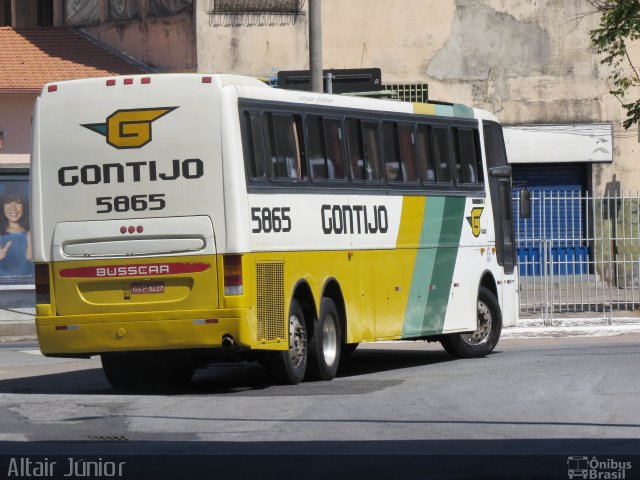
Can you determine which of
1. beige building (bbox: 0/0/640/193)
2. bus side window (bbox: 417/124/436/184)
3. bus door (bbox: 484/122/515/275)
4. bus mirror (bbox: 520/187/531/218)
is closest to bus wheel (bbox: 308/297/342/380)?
bus side window (bbox: 417/124/436/184)

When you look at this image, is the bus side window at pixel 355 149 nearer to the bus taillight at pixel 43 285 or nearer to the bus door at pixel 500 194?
the bus door at pixel 500 194

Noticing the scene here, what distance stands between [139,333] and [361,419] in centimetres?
329

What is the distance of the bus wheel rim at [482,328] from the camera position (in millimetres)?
20875

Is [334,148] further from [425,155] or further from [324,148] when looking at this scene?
[425,155]

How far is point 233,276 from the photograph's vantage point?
15.5 metres

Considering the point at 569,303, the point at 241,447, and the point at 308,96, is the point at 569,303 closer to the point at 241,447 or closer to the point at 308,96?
the point at 308,96

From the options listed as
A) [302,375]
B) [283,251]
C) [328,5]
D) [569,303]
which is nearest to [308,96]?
[283,251]

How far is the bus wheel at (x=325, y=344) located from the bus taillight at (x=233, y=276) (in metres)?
1.68

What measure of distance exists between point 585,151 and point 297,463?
81.4 feet

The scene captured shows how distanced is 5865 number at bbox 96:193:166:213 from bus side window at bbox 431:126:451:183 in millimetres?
5047

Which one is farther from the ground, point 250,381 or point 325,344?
point 325,344

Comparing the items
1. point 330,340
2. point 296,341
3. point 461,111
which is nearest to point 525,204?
point 461,111

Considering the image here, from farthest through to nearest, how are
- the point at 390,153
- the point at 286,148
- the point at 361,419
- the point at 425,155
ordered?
the point at 425,155 < the point at 390,153 < the point at 286,148 < the point at 361,419

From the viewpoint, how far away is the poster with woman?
30.0 meters
